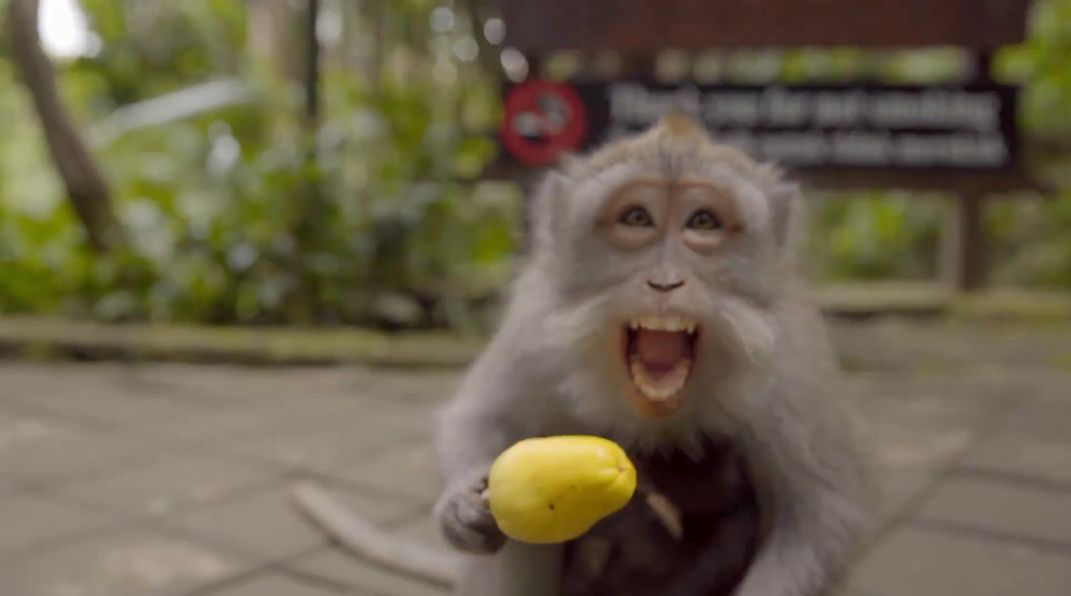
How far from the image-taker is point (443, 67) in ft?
19.5

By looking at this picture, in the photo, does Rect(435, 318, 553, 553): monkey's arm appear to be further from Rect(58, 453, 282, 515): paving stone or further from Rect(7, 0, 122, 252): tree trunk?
Rect(7, 0, 122, 252): tree trunk

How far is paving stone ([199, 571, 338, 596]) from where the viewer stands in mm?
2367

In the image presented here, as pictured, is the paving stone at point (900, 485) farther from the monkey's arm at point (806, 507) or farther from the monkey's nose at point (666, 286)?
the monkey's nose at point (666, 286)

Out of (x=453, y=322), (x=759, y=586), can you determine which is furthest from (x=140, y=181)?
(x=759, y=586)


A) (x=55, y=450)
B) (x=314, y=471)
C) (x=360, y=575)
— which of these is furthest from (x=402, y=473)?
(x=55, y=450)

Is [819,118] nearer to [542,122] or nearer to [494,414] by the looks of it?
[542,122]

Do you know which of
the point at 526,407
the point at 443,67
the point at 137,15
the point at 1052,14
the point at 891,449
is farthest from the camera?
the point at 137,15

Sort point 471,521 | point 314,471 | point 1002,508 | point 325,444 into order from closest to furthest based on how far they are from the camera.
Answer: point 471,521
point 1002,508
point 314,471
point 325,444

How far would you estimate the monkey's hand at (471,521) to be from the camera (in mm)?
1605

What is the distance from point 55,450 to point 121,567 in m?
1.09

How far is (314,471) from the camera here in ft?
10.6

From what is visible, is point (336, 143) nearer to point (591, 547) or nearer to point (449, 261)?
point (449, 261)

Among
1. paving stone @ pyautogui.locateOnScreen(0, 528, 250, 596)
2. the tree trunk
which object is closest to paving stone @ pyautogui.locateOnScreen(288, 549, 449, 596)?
paving stone @ pyautogui.locateOnScreen(0, 528, 250, 596)

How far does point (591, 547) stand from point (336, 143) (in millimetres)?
3983
